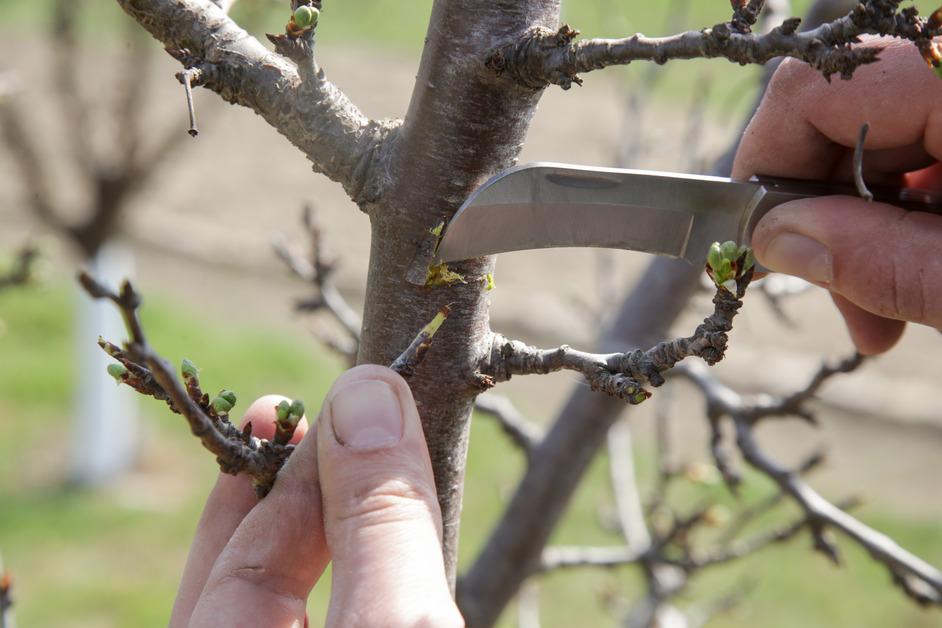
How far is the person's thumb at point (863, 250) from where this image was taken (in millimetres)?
1496

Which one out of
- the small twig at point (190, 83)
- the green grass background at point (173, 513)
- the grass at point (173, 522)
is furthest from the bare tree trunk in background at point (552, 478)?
the grass at point (173, 522)

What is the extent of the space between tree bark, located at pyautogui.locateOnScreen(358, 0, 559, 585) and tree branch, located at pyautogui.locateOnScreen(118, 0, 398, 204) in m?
0.05

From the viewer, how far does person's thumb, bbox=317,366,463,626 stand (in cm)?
123

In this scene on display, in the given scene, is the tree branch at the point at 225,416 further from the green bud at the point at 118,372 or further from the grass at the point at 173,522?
the grass at the point at 173,522

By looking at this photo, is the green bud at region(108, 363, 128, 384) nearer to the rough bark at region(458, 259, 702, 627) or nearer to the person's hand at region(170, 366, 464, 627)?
the person's hand at region(170, 366, 464, 627)

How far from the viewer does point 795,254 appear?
1.56 m

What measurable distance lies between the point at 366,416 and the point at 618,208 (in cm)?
52

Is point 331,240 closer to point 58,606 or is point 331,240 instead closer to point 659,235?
point 58,606

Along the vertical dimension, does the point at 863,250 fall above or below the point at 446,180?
below

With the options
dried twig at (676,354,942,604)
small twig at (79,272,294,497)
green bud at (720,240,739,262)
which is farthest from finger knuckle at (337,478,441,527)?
dried twig at (676,354,942,604)

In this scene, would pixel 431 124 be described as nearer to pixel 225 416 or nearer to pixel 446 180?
pixel 446 180

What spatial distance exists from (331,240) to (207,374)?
2.42 m

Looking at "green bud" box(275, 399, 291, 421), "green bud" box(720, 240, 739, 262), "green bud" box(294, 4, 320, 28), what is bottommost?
"green bud" box(720, 240, 739, 262)

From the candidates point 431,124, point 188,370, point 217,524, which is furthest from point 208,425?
point 431,124
